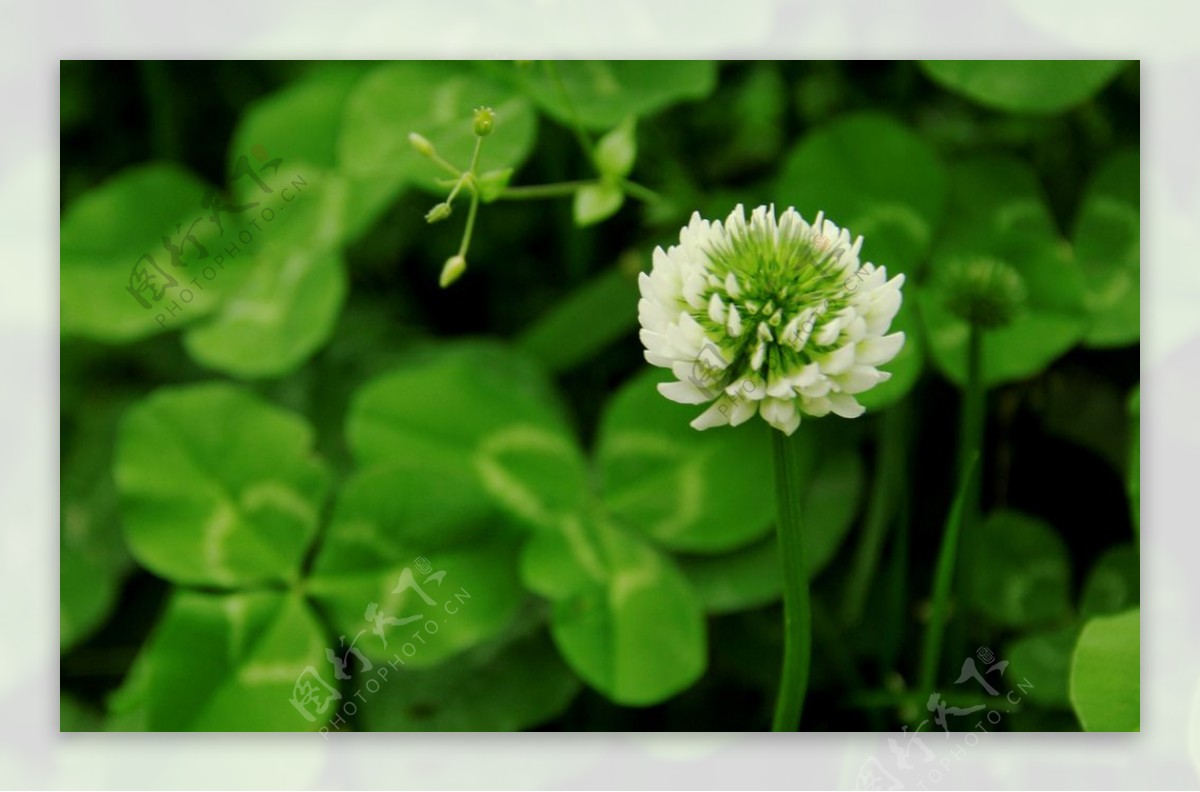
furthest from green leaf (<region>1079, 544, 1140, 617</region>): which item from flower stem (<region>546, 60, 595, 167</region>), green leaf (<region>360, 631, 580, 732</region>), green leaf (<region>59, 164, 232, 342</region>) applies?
green leaf (<region>59, 164, 232, 342</region>)

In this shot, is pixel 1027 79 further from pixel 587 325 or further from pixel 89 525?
pixel 89 525

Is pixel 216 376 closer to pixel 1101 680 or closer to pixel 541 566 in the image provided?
pixel 541 566

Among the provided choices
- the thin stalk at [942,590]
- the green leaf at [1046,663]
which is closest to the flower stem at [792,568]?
the thin stalk at [942,590]

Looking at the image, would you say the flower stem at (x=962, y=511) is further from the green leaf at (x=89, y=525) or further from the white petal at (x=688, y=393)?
the green leaf at (x=89, y=525)

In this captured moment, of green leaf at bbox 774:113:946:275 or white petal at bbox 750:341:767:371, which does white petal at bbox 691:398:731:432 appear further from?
green leaf at bbox 774:113:946:275

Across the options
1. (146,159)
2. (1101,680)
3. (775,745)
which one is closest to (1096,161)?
(1101,680)

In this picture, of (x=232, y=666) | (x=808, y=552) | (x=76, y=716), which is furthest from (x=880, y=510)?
(x=76, y=716)

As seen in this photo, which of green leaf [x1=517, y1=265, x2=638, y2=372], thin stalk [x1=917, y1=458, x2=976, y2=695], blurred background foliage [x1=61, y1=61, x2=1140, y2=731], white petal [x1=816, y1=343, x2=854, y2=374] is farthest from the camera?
green leaf [x1=517, y1=265, x2=638, y2=372]
